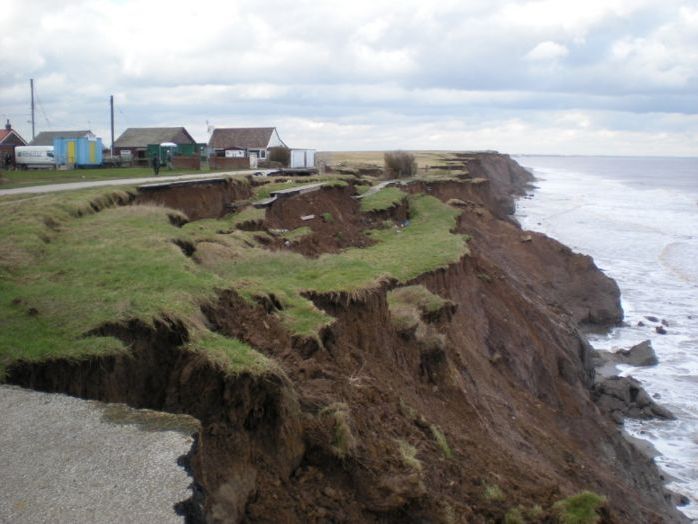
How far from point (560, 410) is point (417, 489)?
10900 mm

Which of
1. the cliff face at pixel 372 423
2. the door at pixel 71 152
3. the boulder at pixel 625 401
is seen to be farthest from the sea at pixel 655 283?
the door at pixel 71 152

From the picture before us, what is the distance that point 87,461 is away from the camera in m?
5.67

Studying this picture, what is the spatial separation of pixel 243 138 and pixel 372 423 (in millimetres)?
55779

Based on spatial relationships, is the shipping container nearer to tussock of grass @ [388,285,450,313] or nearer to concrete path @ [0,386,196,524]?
tussock of grass @ [388,285,450,313]

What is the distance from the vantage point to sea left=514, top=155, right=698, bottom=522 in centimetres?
1894

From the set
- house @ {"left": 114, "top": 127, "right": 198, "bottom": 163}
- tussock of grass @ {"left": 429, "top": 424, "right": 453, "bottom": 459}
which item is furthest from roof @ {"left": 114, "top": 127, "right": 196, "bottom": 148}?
tussock of grass @ {"left": 429, "top": 424, "right": 453, "bottom": 459}

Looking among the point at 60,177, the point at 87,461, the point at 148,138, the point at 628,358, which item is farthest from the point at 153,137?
the point at 87,461

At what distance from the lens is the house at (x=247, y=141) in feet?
200

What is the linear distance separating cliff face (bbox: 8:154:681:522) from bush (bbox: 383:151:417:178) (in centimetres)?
2912

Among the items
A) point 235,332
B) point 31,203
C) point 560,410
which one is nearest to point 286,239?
point 31,203

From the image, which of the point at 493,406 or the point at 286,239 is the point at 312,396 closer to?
the point at 493,406

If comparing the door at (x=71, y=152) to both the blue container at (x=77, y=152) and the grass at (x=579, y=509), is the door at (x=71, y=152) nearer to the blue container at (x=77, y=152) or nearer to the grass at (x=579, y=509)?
the blue container at (x=77, y=152)

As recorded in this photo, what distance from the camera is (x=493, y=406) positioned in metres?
14.4

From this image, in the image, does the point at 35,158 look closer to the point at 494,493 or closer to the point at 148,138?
the point at 148,138
